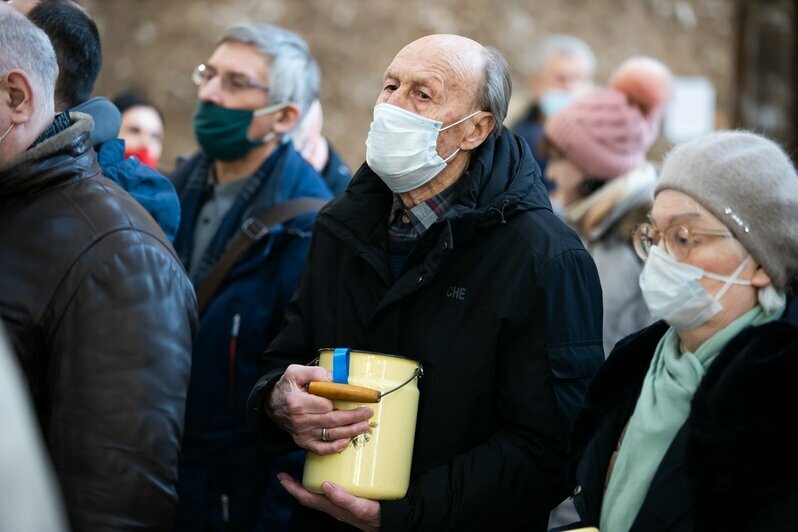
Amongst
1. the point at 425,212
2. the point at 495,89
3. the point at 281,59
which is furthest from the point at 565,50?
the point at 425,212

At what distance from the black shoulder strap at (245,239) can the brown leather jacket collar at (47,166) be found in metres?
1.15

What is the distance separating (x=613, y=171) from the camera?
5.18m

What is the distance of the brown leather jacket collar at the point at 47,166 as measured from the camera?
2738 mm

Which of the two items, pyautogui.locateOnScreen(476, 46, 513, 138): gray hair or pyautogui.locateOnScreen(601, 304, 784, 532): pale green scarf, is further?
pyautogui.locateOnScreen(476, 46, 513, 138): gray hair

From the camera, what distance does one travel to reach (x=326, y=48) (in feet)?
29.9

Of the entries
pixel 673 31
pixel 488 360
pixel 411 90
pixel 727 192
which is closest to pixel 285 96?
pixel 411 90

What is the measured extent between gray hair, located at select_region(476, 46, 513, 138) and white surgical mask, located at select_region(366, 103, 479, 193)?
0.05 metres

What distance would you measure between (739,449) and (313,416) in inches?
38.6

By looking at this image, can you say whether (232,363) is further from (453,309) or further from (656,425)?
(656,425)

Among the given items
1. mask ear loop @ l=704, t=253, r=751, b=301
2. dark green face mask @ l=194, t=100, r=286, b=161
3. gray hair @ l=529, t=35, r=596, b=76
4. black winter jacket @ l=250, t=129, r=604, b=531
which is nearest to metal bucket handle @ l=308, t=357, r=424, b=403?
black winter jacket @ l=250, t=129, r=604, b=531

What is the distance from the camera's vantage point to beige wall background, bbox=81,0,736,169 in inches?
356

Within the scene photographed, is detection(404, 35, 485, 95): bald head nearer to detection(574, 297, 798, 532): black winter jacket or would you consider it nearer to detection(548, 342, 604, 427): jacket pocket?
detection(548, 342, 604, 427): jacket pocket

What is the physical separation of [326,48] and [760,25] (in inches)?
128

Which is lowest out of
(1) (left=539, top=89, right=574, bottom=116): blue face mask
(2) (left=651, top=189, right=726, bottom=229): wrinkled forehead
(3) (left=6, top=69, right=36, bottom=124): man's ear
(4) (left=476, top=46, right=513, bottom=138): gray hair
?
(1) (left=539, top=89, right=574, bottom=116): blue face mask
